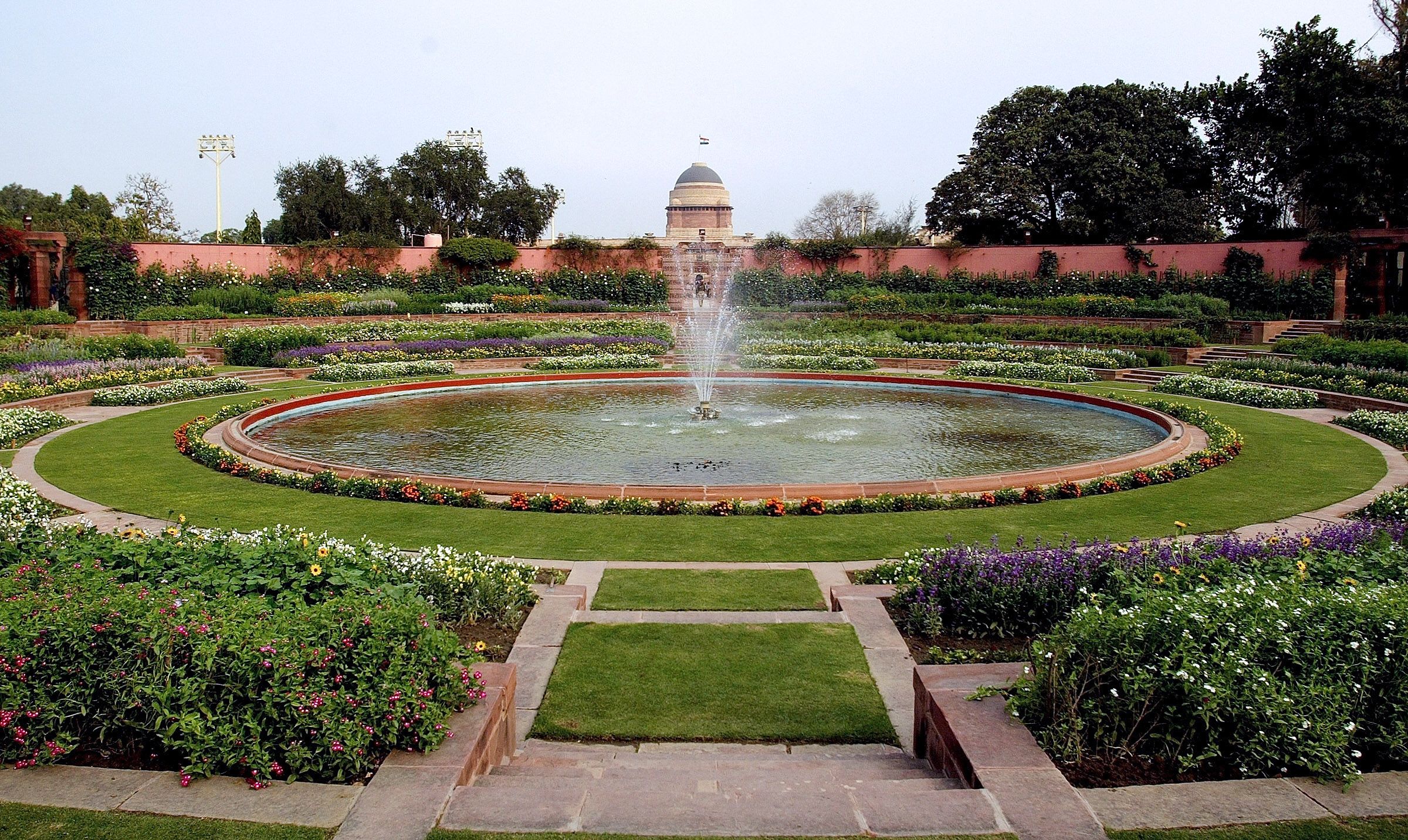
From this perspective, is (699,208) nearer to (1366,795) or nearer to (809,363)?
(809,363)

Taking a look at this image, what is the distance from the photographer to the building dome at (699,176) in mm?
66875

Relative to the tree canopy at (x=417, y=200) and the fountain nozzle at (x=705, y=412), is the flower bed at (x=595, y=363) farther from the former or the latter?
the tree canopy at (x=417, y=200)

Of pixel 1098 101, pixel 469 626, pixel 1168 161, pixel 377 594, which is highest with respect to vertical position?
pixel 1098 101

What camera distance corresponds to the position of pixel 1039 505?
8.72 meters

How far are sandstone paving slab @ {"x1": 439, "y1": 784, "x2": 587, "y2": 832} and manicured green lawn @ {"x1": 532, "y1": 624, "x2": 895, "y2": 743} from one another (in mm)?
1199

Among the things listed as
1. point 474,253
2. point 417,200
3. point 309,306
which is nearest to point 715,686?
point 309,306

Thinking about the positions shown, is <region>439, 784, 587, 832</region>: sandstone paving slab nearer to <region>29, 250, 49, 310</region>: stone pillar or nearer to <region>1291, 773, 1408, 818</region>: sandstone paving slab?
<region>1291, 773, 1408, 818</region>: sandstone paving slab

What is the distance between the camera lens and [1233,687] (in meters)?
3.23

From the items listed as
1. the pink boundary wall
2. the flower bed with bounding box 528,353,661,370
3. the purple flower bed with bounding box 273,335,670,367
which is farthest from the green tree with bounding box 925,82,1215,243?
the flower bed with bounding box 528,353,661,370

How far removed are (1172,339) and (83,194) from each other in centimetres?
5128

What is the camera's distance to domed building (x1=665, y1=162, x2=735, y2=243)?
6600 cm

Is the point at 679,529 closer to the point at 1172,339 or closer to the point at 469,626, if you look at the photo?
the point at 469,626

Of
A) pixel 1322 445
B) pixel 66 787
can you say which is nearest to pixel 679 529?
pixel 66 787

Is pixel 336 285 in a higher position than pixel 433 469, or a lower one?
higher
